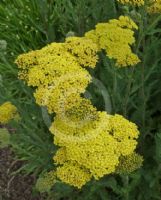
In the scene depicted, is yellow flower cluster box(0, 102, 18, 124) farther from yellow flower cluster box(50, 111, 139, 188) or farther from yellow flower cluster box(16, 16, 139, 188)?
yellow flower cluster box(50, 111, 139, 188)

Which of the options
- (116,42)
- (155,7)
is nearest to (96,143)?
(116,42)

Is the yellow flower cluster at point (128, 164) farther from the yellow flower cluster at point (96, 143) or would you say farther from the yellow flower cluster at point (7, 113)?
the yellow flower cluster at point (7, 113)

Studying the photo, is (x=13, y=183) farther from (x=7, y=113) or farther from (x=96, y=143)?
(x=96, y=143)

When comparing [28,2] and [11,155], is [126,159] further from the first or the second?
[28,2]

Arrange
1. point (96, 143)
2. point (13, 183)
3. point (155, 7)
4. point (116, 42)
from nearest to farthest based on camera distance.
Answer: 1. point (96, 143)
2. point (116, 42)
3. point (155, 7)
4. point (13, 183)

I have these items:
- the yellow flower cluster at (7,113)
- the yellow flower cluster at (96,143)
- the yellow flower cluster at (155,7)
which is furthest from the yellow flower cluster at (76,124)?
the yellow flower cluster at (155,7)

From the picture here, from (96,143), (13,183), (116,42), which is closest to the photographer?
(96,143)
